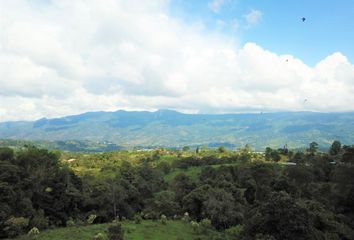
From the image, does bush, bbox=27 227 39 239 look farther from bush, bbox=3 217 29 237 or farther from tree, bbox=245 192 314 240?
tree, bbox=245 192 314 240

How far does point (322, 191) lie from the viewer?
167 feet

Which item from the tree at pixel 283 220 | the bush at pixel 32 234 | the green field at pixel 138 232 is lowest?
the green field at pixel 138 232

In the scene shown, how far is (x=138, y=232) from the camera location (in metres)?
37.9

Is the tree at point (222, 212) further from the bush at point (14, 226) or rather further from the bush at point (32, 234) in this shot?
the bush at point (14, 226)

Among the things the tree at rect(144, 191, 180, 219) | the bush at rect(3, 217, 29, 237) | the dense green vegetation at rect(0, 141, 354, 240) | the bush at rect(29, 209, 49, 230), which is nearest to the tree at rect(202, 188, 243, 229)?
the dense green vegetation at rect(0, 141, 354, 240)

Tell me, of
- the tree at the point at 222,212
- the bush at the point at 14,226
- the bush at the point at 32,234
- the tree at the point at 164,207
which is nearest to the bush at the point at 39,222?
the bush at the point at 14,226

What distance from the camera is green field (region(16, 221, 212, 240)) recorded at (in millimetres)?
35094

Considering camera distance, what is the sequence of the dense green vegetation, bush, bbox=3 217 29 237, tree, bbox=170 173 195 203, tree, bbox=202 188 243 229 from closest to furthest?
the dense green vegetation → bush, bbox=3 217 29 237 → tree, bbox=202 188 243 229 → tree, bbox=170 173 195 203

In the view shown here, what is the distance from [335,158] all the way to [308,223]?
214 feet

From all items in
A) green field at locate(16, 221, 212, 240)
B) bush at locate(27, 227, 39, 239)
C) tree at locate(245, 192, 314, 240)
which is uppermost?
tree at locate(245, 192, 314, 240)

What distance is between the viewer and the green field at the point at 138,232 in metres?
35.1

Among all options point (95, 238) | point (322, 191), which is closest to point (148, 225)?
point (95, 238)

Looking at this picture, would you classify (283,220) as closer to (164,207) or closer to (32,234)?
(32,234)

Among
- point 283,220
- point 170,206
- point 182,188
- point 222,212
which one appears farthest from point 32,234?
point 182,188
